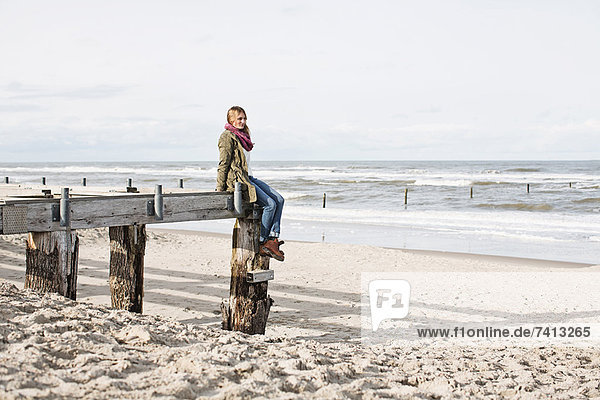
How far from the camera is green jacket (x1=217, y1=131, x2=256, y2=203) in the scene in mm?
7535

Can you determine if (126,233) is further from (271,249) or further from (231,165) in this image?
(271,249)

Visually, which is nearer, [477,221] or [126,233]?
[126,233]

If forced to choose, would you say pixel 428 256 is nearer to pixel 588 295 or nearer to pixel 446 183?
pixel 588 295

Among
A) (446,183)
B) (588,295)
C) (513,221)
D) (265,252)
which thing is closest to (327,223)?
(513,221)

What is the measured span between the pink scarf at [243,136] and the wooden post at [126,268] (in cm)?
175

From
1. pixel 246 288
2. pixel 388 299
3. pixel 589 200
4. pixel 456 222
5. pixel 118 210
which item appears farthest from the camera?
pixel 589 200

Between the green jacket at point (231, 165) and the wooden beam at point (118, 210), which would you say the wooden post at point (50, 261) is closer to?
the wooden beam at point (118, 210)

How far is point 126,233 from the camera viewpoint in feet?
26.2

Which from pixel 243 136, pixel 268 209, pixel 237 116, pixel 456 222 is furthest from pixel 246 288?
pixel 456 222

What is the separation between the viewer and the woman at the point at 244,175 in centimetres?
755

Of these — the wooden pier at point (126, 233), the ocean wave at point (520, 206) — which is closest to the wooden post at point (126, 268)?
the wooden pier at point (126, 233)

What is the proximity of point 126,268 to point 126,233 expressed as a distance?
0.46 metres

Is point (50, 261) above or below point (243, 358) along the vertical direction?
above

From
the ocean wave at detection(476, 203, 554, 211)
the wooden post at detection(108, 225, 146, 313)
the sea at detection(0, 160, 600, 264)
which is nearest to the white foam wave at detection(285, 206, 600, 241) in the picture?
Result: the sea at detection(0, 160, 600, 264)
